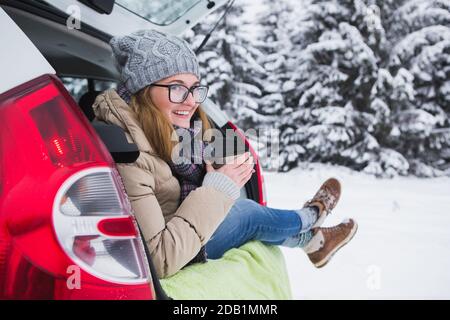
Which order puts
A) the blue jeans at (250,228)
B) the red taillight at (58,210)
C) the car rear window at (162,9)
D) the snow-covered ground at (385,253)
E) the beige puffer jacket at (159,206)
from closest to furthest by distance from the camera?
the red taillight at (58,210) < the beige puffer jacket at (159,206) < the blue jeans at (250,228) < the car rear window at (162,9) < the snow-covered ground at (385,253)

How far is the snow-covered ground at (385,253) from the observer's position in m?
2.94

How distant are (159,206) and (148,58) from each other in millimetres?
580

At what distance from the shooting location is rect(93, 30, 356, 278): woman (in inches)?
48.4

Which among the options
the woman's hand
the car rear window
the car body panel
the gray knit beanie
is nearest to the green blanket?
the woman's hand

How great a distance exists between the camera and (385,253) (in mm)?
3857

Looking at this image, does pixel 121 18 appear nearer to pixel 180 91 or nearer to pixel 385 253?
pixel 180 91

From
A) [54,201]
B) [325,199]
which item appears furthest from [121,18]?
[325,199]

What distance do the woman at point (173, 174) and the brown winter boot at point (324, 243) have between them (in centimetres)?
19

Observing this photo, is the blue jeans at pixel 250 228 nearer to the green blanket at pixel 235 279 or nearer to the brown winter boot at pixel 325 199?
the green blanket at pixel 235 279

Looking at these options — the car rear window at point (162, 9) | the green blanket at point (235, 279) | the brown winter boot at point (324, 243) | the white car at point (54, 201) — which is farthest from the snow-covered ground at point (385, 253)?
the white car at point (54, 201)

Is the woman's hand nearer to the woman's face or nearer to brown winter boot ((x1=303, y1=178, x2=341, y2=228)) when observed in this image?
the woman's face

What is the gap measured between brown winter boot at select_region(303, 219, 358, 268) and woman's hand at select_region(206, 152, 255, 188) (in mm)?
1032

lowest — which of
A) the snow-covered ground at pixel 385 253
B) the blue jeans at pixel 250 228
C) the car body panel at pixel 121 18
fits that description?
the snow-covered ground at pixel 385 253
